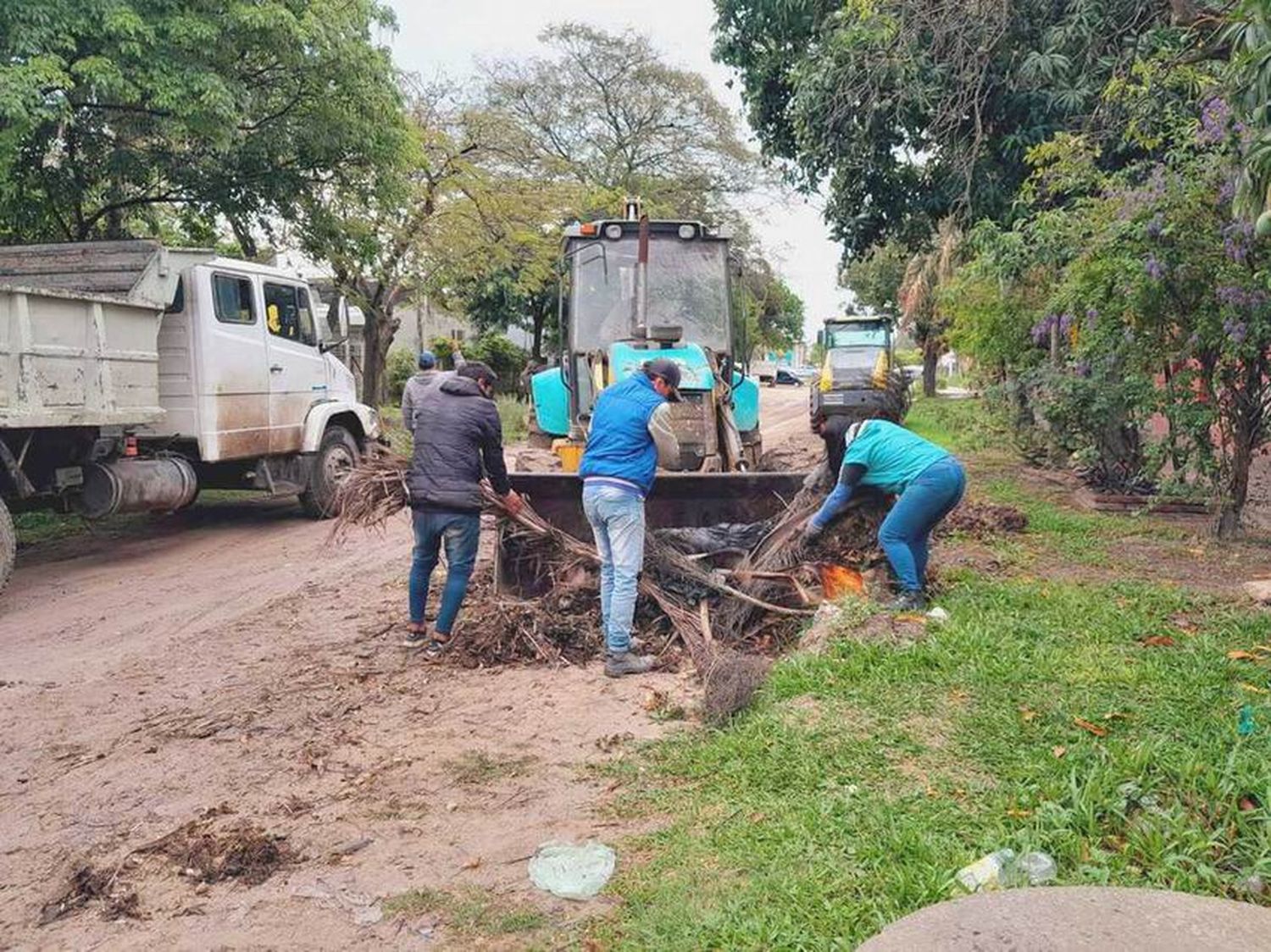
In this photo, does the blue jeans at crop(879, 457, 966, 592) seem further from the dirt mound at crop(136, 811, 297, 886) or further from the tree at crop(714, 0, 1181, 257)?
the tree at crop(714, 0, 1181, 257)

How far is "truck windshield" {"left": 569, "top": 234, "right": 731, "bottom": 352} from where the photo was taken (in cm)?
849

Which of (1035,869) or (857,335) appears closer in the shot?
(1035,869)

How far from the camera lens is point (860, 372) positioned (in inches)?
765

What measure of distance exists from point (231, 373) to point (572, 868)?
7.41m

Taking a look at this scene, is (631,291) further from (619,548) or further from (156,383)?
(156,383)

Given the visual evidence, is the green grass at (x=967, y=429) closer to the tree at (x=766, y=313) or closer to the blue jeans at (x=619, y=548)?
the tree at (x=766, y=313)

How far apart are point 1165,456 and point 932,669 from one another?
4688mm

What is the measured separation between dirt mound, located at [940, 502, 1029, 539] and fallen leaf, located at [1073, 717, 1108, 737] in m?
4.66

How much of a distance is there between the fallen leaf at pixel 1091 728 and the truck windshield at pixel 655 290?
5211 mm

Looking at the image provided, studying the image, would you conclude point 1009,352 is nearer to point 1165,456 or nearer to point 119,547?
point 1165,456

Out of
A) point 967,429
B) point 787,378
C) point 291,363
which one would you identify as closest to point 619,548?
point 291,363

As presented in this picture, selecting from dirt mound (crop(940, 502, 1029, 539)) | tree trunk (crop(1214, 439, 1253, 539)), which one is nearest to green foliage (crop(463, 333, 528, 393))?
dirt mound (crop(940, 502, 1029, 539))

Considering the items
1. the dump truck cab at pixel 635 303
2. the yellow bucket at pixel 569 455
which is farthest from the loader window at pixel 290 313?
the yellow bucket at pixel 569 455

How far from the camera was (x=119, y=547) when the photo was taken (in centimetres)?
959
